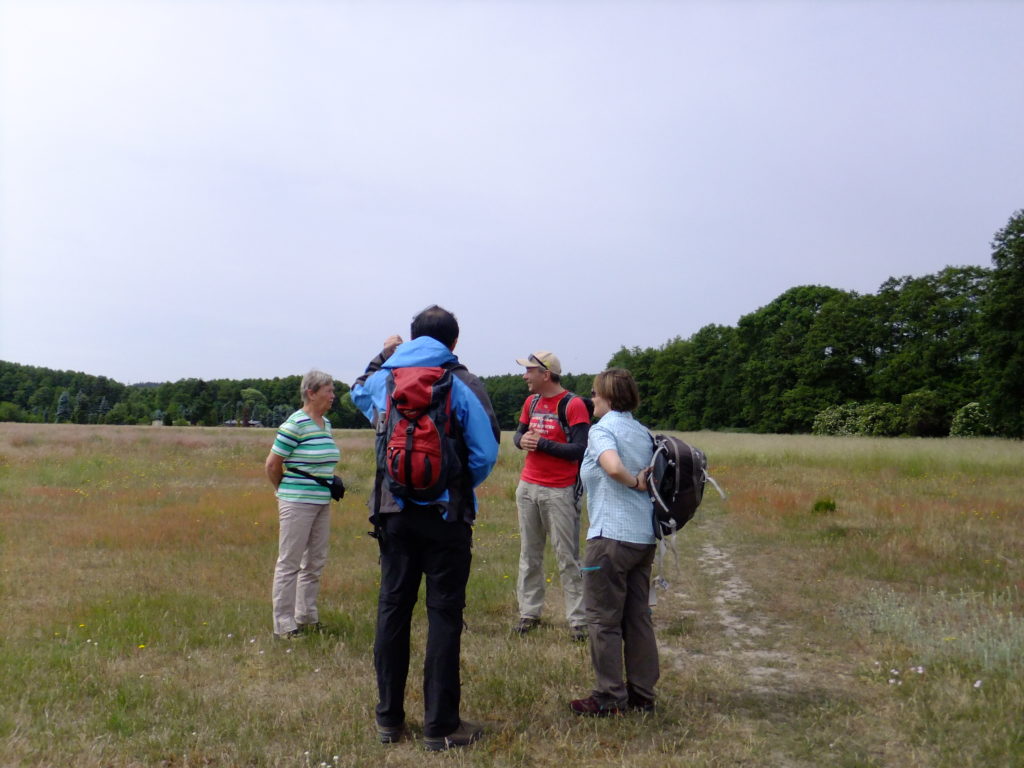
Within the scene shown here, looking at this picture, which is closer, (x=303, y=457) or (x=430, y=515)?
(x=430, y=515)

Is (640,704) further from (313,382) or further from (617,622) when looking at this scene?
(313,382)

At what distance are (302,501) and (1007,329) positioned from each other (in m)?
33.7

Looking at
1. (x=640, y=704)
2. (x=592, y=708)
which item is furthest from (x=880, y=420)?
(x=592, y=708)

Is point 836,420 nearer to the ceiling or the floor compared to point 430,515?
nearer to the ceiling

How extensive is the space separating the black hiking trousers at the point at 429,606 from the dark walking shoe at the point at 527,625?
208cm

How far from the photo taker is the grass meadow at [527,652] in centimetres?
362

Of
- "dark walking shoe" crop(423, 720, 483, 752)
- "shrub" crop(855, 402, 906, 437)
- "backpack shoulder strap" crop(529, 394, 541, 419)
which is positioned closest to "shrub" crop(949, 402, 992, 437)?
"shrub" crop(855, 402, 906, 437)

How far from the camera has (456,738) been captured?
366cm

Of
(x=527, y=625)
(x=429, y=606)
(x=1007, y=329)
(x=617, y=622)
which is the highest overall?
(x=1007, y=329)

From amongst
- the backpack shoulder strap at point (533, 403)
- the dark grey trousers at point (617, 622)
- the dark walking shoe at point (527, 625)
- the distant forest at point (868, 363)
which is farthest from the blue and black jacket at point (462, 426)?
the distant forest at point (868, 363)

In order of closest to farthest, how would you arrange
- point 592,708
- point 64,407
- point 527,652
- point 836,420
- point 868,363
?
point 592,708
point 527,652
point 836,420
point 868,363
point 64,407

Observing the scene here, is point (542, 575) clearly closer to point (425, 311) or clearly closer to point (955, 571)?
point (425, 311)

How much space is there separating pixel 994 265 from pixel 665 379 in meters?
47.2

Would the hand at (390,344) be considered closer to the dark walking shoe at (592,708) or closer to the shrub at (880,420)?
the dark walking shoe at (592,708)
